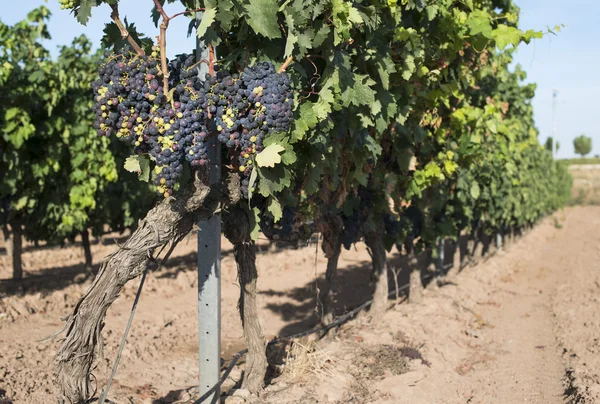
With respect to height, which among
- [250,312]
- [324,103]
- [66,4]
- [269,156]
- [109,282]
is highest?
[66,4]

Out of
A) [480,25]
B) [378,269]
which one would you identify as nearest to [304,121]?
[480,25]

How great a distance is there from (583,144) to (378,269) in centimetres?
10700

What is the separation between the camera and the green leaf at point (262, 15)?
12.1 ft

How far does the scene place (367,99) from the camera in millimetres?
4539

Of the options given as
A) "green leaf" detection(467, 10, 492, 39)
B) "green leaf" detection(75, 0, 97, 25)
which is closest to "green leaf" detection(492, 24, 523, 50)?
"green leaf" detection(467, 10, 492, 39)

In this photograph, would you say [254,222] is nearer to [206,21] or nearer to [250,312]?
[250,312]

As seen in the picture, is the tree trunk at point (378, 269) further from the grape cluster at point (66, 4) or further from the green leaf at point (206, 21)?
the grape cluster at point (66, 4)

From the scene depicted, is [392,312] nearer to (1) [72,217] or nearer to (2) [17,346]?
(2) [17,346]

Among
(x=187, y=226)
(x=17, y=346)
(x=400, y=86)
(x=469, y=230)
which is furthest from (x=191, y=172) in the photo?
(x=469, y=230)

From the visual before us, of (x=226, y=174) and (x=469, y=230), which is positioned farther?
(x=469, y=230)

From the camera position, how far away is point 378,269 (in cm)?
804

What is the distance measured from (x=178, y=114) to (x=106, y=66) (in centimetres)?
51

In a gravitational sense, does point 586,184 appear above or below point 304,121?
below

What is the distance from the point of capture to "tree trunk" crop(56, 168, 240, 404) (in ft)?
11.6
